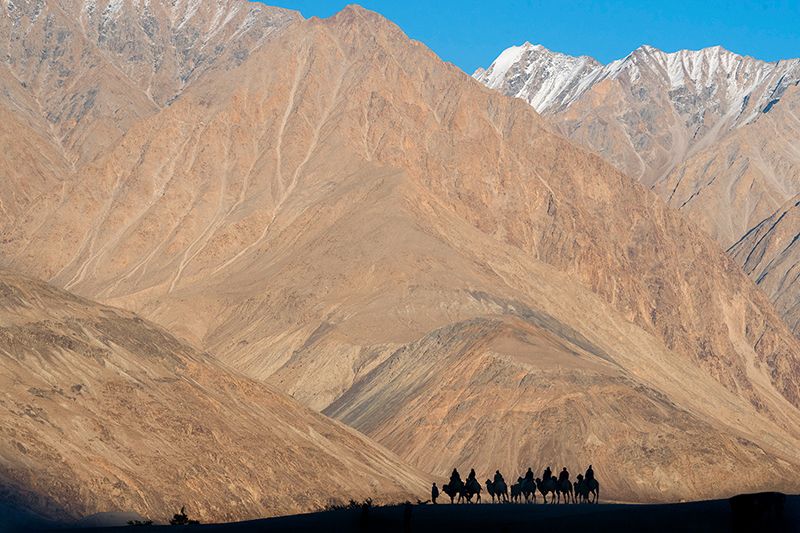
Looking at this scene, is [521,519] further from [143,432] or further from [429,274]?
[429,274]

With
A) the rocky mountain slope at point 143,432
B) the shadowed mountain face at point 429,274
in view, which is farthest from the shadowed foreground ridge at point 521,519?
the shadowed mountain face at point 429,274

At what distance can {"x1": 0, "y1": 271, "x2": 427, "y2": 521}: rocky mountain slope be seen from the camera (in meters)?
65.1

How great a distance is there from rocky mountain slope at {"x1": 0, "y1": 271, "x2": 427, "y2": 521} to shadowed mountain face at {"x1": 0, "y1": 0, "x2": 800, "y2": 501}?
2572 cm

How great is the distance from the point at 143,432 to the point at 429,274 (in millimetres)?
71806

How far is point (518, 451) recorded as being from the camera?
11038 centimetres

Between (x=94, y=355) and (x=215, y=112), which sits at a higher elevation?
(x=215, y=112)

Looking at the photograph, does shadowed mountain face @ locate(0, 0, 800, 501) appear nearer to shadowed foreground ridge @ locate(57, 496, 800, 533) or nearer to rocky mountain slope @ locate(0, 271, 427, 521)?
rocky mountain slope @ locate(0, 271, 427, 521)

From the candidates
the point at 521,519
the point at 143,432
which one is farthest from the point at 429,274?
the point at 521,519

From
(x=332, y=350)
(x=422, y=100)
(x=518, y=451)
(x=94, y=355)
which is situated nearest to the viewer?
(x=94, y=355)

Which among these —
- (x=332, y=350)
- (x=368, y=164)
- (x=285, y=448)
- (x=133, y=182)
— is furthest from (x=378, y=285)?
(x=285, y=448)

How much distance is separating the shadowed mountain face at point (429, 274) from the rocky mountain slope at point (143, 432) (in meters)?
25.7

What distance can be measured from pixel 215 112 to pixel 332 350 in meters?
59.6

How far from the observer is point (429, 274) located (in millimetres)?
143125

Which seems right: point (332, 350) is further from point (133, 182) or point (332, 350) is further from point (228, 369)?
point (133, 182)
